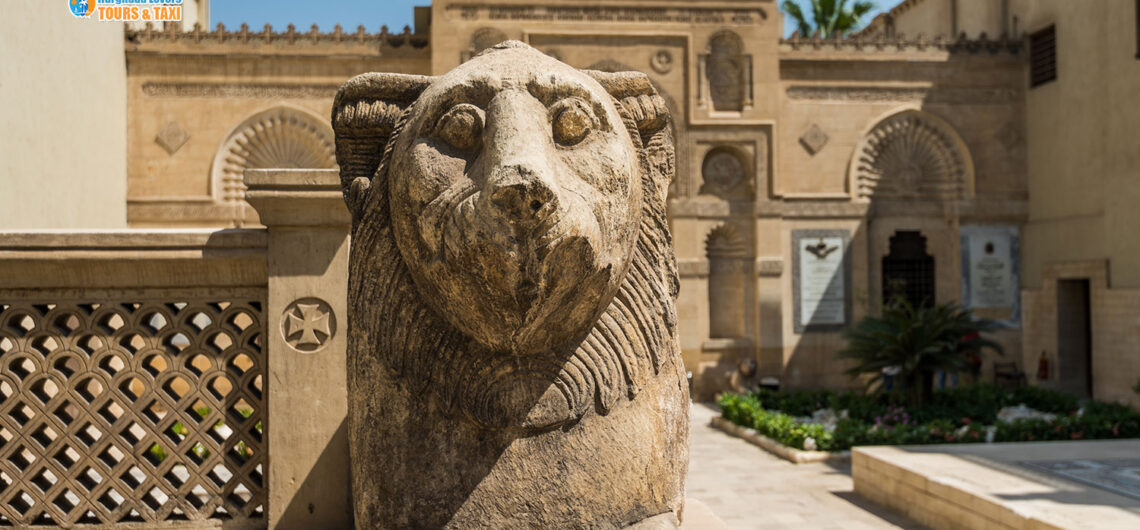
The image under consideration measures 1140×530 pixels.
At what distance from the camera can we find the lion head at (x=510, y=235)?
1.98 metres

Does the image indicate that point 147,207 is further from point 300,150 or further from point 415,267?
point 415,267

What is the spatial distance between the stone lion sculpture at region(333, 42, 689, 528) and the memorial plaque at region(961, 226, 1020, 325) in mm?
14320

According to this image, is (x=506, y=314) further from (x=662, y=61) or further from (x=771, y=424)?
(x=662, y=61)

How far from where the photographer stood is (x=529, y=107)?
7.02 ft

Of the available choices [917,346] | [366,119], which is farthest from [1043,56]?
[366,119]

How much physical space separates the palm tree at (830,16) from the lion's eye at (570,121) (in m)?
21.6

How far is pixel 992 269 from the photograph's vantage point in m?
15.2

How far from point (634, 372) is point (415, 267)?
23.9 inches

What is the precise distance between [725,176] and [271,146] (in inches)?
293

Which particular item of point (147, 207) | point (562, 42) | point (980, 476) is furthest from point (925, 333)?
point (147, 207)

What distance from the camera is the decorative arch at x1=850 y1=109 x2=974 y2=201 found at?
596 inches

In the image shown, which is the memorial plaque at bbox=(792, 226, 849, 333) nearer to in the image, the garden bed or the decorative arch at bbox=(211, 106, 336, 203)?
the garden bed

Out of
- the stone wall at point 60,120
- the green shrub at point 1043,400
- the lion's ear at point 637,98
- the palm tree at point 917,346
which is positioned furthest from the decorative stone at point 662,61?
the lion's ear at point 637,98

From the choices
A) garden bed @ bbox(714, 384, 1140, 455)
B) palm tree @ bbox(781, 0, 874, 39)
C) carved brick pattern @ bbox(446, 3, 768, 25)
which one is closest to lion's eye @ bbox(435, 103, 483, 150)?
garden bed @ bbox(714, 384, 1140, 455)
